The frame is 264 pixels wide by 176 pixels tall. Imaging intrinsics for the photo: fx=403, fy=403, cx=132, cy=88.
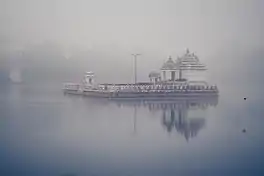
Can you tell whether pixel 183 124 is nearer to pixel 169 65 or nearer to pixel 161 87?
pixel 161 87

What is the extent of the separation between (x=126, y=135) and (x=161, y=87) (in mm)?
360

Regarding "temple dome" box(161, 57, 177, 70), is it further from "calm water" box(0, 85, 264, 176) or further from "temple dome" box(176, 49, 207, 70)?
"calm water" box(0, 85, 264, 176)

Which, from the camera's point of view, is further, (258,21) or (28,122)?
(258,21)

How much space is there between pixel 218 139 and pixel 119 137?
1.96 ft

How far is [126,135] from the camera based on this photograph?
236cm

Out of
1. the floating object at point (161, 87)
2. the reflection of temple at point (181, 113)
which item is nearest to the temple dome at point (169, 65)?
the floating object at point (161, 87)

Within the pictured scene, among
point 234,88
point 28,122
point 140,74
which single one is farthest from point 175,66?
point 28,122

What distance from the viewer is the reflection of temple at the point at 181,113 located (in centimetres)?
241

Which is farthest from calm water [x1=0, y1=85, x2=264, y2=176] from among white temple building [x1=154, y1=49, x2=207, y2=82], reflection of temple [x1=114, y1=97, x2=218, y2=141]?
white temple building [x1=154, y1=49, x2=207, y2=82]

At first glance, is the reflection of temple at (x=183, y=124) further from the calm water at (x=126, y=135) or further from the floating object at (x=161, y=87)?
the floating object at (x=161, y=87)

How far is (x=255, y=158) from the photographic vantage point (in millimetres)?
2457

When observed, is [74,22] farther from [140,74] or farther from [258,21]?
[258,21]

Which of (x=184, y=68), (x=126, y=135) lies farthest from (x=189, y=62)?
(x=126, y=135)

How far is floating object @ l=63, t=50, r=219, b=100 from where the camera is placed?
7.75 ft
